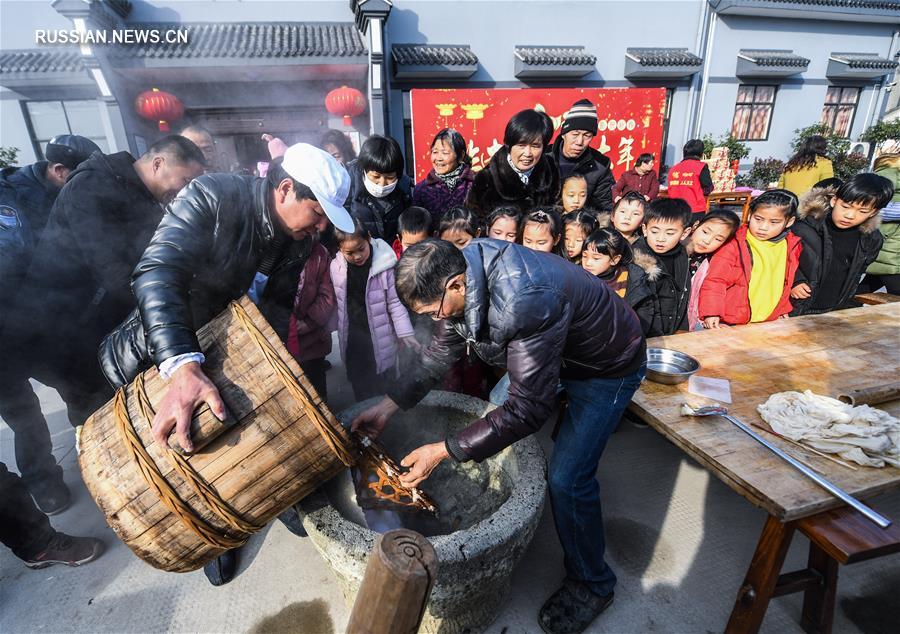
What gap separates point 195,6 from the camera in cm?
977

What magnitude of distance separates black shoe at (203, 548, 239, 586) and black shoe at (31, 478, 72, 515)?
4.35 ft

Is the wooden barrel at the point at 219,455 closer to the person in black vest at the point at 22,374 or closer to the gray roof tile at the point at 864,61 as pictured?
the person in black vest at the point at 22,374

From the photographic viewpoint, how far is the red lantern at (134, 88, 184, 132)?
868cm

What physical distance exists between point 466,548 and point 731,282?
3.17 meters

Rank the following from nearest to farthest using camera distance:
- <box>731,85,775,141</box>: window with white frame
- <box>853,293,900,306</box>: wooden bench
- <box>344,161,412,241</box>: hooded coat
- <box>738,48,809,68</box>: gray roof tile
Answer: <box>344,161,412,241</box>: hooded coat → <box>853,293,900,306</box>: wooden bench → <box>738,48,809,68</box>: gray roof tile → <box>731,85,775,141</box>: window with white frame

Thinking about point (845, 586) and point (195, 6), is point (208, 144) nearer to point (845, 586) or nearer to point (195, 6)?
point (845, 586)

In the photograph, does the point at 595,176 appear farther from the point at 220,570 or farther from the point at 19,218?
the point at 19,218

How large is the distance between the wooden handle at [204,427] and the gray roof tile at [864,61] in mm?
17897

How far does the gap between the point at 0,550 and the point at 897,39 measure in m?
21.7

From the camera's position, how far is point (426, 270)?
1.55 metres

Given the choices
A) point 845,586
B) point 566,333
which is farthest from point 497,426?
point 845,586

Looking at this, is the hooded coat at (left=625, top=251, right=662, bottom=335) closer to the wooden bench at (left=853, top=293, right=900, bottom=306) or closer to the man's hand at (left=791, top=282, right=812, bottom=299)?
the man's hand at (left=791, top=282, right=812, bottom=299)

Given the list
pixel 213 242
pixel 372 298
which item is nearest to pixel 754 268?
pixel 372 298

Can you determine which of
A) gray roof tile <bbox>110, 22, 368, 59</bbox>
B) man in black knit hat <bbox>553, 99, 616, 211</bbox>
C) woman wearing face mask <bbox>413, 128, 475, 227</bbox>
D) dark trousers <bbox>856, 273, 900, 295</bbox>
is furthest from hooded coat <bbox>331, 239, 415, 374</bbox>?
gray roof tile <bbox>110, 22, 368, 59</bbox>
